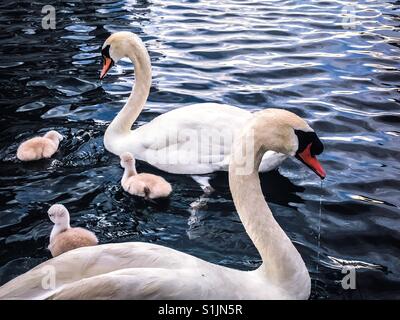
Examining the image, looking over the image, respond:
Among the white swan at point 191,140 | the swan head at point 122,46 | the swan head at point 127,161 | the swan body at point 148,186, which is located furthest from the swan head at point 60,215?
the swan head at point 122,46

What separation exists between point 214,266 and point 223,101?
4.45m

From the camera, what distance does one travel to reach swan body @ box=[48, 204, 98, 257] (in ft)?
14.4

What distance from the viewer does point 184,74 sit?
8.80 metres

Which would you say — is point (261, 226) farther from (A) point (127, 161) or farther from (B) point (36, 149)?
(B) point (36, 149)

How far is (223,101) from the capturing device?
7.74 meters

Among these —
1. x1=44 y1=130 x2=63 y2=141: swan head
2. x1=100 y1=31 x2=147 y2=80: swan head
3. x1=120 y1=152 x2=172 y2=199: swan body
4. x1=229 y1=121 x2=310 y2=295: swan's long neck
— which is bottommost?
x1=120 y1=152 x2=172 y2=199: swan body

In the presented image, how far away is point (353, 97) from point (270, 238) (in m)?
4.37

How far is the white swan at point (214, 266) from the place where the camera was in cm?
314

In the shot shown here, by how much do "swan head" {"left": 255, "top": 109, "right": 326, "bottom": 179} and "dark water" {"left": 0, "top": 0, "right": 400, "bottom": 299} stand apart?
3.13 ft

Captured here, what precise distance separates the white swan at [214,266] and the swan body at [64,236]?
107 cm

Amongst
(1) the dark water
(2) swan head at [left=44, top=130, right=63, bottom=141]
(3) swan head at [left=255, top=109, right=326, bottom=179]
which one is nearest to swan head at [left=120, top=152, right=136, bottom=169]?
(1) the dark water

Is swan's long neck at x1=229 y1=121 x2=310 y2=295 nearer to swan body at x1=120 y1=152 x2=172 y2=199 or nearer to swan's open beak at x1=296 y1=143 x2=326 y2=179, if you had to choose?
swan's open beak at x1=296 y1=143 x2=326 y2=179
